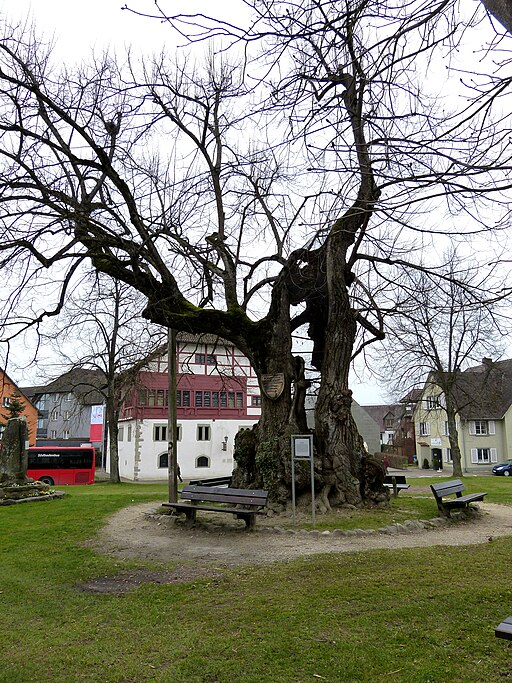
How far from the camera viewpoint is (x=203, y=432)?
45125 mm

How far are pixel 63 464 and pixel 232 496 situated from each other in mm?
28510

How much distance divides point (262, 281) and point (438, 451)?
155ft

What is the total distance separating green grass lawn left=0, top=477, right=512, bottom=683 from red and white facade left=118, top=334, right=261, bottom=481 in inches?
1391

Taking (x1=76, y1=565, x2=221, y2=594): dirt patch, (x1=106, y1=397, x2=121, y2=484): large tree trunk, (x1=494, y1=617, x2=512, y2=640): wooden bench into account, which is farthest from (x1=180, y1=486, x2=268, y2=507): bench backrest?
(x1=106, y1=397, x2=121, y2=484): large tree trunk

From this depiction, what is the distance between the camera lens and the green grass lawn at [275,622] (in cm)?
409

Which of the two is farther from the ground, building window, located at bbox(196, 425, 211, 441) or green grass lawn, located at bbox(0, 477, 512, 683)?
building window, located at bbox(196, 425, 211, 441)

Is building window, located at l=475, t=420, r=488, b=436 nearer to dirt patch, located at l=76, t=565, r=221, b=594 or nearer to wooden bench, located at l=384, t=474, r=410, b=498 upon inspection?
wooden bench, located at l=384, t=474, r=410, b=498

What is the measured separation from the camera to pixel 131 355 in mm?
30656

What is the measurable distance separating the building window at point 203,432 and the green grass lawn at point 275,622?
37.4m

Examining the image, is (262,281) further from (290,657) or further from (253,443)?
(290,657)

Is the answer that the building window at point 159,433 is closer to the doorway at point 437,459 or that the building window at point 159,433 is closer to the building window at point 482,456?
the doorway at point 437,459

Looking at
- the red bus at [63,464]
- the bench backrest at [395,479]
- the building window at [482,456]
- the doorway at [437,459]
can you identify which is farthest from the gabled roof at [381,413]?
the bench backrest at [395,479]

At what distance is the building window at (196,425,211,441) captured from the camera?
44969mm

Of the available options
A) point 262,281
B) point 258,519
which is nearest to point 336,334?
point 262,281
